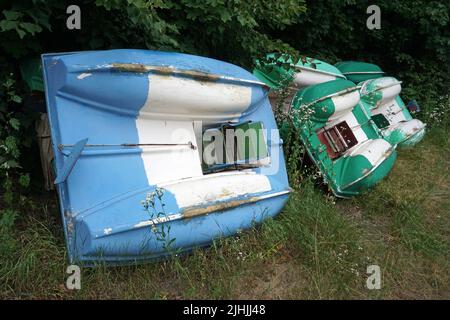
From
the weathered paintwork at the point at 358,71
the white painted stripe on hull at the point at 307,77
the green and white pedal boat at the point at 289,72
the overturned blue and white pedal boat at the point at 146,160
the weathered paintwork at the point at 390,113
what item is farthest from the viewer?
the weathered paintwork at the point at 358,71

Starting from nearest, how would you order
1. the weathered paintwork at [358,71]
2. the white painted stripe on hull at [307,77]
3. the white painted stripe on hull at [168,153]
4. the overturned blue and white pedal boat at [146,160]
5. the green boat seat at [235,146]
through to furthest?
the overturned blue and white pedal boat at [146,160] → the white painted stripe on hull at [168,153] → the green boat seat at [235,146] → the white painted stripe on hull at [307,77] → the weathered paintwork at [358,71]

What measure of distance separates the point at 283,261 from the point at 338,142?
51.1 inches

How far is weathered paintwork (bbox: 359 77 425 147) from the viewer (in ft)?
13.6

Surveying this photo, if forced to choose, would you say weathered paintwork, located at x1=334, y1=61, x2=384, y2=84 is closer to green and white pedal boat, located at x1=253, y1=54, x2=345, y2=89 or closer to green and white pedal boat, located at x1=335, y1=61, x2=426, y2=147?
green and white pedal boat, located at x1=335, y1=61, x2=426, y2=147

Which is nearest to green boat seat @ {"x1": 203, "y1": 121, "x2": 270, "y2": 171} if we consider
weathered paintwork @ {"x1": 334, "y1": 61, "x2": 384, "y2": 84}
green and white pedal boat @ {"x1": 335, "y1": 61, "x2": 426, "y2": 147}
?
green and white pedal boat @ {"x1": 335, "y1": 61, "x2": 426, "y2": 147}

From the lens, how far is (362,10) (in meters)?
4.99

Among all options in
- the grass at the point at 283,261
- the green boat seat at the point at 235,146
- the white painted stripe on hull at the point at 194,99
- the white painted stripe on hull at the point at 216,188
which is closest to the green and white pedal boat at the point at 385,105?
the grass at the point at 283,261

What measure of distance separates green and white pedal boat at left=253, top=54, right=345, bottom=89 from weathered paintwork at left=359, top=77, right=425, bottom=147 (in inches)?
19.8

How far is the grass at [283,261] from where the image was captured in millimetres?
2131

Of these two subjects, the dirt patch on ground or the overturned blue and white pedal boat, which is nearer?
the overturned blue and white pedal boat

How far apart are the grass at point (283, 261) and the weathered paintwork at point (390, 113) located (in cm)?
117

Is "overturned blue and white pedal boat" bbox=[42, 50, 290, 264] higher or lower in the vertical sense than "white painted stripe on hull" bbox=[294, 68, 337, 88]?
lower

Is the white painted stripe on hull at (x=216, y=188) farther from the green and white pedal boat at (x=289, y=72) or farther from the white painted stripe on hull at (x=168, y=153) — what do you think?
the green and white pedal boat at (x=289, y=72)

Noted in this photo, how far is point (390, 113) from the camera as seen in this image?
4.48 m
